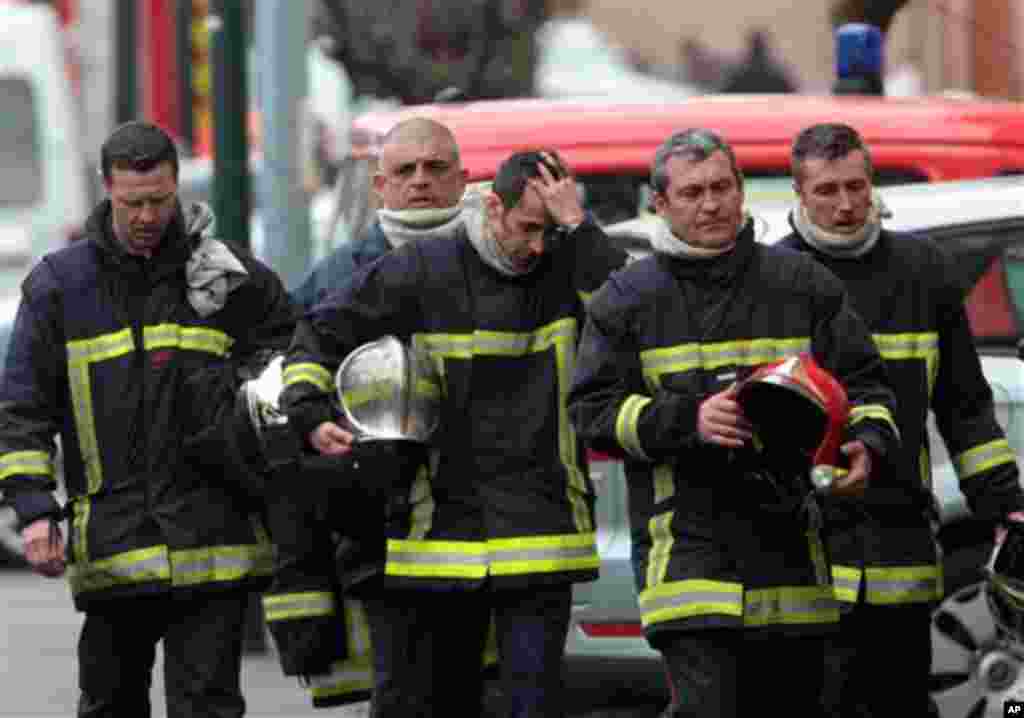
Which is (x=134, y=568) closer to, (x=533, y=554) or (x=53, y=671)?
(x=533, y=554)

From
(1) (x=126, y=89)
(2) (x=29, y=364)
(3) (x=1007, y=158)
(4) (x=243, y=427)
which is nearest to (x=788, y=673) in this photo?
(4) (x=243, y=427)

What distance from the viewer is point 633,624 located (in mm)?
9102

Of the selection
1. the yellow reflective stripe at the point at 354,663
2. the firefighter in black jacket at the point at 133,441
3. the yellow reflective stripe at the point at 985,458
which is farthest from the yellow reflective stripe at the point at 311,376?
the yellow reflective stripe at the point at 985,458

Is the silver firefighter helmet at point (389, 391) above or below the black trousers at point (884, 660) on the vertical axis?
above

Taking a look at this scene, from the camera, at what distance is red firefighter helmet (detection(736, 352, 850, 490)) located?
6.90 metres

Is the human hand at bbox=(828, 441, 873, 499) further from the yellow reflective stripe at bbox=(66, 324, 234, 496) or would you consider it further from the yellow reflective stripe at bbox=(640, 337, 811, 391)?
the yellow reflective stripe at bbox=(66, 324, 234, 496)

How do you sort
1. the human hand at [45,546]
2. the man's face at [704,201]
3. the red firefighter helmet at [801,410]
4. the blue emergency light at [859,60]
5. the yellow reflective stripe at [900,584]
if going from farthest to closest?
the blue emergency light at [859,60] → the yellow reflective stripe at [900,584] → the human hand at [45,546] → the man's face at [704,201] → the red firefighter helmet at [801,410]

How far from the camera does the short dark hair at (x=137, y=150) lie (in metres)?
7.91

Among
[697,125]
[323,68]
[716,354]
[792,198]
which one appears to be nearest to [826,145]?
[716,354]

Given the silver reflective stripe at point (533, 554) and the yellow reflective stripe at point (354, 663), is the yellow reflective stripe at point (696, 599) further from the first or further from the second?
the yellow reflective stripe at point (354, 663)

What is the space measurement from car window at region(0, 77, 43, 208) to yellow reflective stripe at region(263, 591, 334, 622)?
46.0 feet

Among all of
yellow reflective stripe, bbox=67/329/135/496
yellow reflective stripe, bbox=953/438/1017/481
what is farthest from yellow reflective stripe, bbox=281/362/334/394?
yellow reflective stripe, bbox=953/438/1017/481

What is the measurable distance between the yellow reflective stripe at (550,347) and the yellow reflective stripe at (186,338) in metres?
0.61

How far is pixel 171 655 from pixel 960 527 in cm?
243
